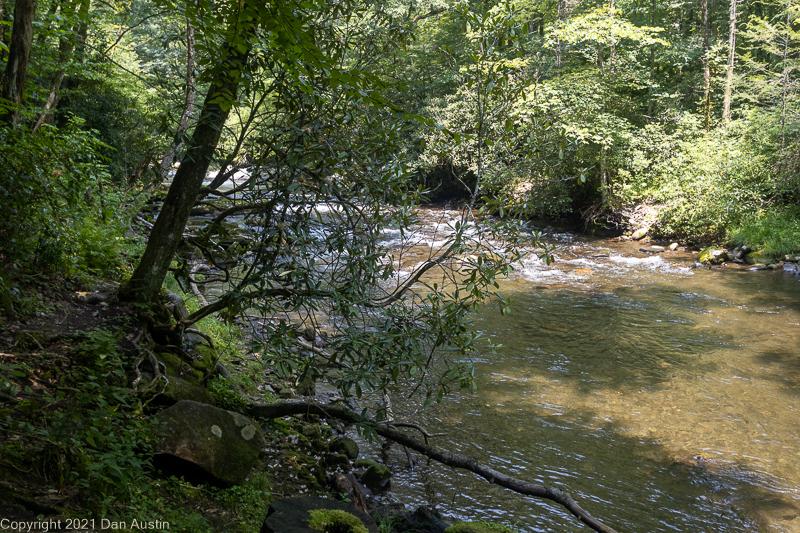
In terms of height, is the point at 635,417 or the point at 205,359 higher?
the point at 205,359

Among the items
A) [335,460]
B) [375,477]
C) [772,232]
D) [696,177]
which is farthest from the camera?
[696,177]

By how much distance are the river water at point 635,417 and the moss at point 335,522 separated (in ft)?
5.92

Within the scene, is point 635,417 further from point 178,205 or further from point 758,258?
point 758,258

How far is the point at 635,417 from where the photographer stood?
7.16 metres

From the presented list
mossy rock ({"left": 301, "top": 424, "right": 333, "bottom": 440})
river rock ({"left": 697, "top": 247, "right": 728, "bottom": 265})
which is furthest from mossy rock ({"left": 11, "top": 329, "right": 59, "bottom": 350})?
river rock ({"left": 697, "top": 247, "right": 728, "bottom": 265})

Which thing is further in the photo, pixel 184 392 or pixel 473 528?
pixel 184 392

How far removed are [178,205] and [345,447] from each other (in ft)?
10.7

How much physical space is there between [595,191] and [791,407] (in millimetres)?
16731

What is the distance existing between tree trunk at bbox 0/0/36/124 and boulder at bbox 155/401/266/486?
363cm

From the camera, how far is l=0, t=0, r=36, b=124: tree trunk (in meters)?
5.11

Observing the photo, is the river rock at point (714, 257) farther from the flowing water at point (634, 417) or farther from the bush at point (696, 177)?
the flowing water at point (634, 417)

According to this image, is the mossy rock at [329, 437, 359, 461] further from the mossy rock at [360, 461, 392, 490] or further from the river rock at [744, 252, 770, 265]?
the river rock at [744, 252, 770, 265]

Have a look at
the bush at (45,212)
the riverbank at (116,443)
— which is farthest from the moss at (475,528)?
the bush at (45,212)

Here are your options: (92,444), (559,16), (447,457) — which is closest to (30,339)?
(92,444)
